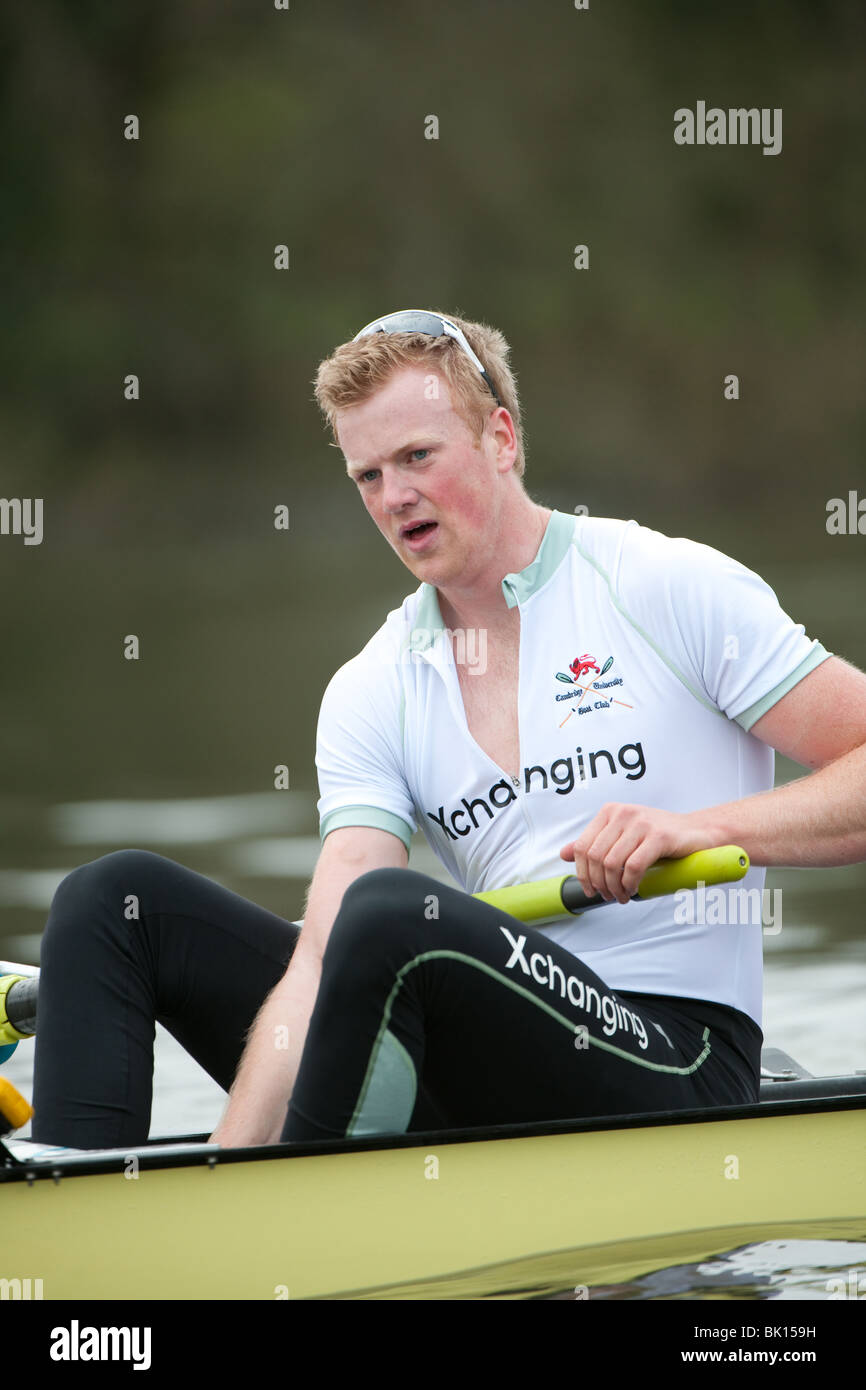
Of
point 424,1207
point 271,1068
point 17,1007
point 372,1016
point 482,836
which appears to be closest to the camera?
point 372,1016

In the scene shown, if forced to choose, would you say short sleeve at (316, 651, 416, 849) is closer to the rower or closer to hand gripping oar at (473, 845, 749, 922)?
the rower

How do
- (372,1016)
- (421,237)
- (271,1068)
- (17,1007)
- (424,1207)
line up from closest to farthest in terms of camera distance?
(372,1016), (424,1207), (271,1068), (17,1007), (421,237)

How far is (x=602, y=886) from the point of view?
228cm

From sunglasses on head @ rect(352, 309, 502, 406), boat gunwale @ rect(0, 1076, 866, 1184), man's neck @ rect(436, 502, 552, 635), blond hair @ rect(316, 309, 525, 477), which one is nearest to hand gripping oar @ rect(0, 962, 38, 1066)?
boat gunwale @ rect(0, 1076, 866, 1184)

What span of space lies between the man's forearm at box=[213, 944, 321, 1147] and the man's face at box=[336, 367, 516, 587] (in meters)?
0.59

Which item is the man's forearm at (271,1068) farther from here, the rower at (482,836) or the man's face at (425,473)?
the man's face at (425,473)

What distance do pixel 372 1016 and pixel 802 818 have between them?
594 mm

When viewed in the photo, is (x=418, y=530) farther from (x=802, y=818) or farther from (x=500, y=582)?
(x=802, y=818)

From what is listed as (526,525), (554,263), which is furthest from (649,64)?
(526,525)

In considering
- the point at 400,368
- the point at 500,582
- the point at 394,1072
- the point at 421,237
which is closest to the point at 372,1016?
the point at 394,1072

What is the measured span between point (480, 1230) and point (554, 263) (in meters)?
39.9

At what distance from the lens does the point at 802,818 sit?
7.65ft

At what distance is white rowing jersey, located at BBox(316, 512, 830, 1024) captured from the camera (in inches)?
95.7
